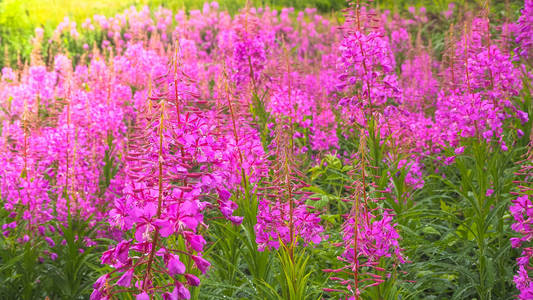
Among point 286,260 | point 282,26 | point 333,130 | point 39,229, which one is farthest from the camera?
point 282,26

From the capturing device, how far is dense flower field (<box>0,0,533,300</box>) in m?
2.12

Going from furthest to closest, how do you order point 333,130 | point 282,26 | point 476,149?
point 282,26 → point 333,130 → point 476,149

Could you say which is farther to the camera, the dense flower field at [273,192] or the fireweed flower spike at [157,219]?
the dense flower field at [273,192]

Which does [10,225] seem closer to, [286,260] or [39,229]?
[39,229]

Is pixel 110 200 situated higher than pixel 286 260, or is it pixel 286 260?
pixel 286 260

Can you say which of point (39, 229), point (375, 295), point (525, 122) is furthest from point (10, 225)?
point (525, 122)

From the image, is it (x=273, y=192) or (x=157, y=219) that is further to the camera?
(x=273, y=192)

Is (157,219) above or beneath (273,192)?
above

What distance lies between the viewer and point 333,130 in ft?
19.1

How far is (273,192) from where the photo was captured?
2.79 m

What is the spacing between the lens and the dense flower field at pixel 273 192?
2.12m

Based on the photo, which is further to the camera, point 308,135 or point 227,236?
point 308,135

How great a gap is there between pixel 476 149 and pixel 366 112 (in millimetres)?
898

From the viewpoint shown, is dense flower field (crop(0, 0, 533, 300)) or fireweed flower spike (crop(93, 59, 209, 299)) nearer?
fireweed flower spike (crop(93, 59, 209, 299))
